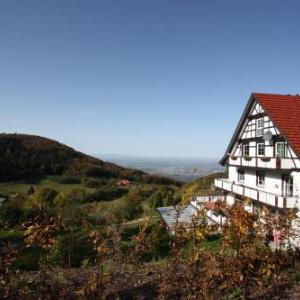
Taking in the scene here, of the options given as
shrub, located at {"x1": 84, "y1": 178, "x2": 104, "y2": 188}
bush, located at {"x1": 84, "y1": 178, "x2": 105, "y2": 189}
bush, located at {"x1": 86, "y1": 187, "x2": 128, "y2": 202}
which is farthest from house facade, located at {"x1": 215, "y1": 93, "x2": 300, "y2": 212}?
shrub, located at {"x1": 84, "y1": 178, "x2": 104, "y2": 188}

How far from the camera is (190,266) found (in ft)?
31.7

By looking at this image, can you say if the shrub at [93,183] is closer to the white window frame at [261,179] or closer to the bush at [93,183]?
the bush at [93,183]

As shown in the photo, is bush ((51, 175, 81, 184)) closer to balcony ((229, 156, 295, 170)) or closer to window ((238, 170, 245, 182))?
window ((238, 170, 245, 182))

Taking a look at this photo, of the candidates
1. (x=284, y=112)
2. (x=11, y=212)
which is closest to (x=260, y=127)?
(x=284, y=112)

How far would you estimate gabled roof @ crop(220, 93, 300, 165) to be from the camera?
2177cm

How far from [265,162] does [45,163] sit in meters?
55.9

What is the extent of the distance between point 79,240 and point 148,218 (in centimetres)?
1545

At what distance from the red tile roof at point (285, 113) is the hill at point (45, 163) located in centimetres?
4242

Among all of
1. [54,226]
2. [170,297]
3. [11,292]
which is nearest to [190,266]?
[170,297]

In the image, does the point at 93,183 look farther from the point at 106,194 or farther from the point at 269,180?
the point at 269,180

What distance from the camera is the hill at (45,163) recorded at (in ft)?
213

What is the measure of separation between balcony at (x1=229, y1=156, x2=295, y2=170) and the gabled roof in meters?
1.11

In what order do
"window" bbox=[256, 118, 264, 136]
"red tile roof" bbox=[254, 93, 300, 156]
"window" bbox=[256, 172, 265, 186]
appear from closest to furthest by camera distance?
"red tile roof" bbox=[254, 93, 300, 156] < "window" bbox=[256, 118, 264, 136] < "window" bbox=[256, 172, 265, 186]

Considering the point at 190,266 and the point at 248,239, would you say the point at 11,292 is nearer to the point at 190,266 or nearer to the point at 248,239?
the point at 190,266
